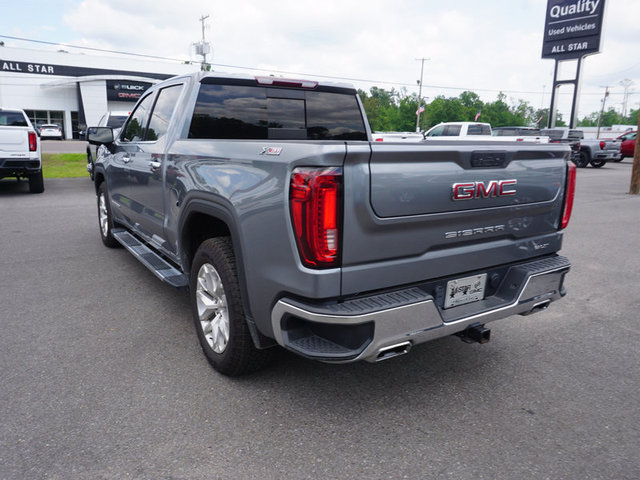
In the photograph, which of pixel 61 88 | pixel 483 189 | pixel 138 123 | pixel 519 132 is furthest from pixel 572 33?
pixel 61 88

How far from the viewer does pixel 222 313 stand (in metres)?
3.10

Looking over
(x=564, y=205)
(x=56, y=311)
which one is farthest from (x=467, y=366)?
(x=56, y=311)

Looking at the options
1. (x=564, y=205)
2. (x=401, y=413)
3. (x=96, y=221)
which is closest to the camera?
(x=401, y=413)

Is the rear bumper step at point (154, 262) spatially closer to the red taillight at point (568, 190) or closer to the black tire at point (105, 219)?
the black tire at point (105, 219)

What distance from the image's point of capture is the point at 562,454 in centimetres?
246

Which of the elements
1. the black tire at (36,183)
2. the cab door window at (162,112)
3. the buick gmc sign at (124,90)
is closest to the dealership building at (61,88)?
the buick gmc sign at (124,90)

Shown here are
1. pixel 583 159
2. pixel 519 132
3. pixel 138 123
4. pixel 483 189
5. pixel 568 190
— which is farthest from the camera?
pixel 519 132

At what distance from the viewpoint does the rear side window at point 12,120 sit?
11.6 metres

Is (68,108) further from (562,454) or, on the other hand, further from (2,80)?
(562,454)

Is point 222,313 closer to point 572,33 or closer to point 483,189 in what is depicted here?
point 483,189

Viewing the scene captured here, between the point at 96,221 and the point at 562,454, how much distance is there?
793 centimetres

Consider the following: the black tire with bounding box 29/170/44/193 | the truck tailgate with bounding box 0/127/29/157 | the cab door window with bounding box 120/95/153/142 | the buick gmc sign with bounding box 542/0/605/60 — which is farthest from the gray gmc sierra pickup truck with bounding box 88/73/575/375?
the buick gmc sign with bounding box 542/0/605/60

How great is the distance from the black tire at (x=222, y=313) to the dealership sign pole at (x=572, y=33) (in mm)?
28585

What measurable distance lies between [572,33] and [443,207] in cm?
2916
